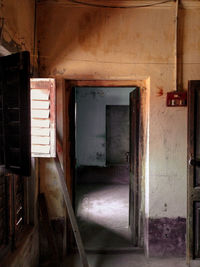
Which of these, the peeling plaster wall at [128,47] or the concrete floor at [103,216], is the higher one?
the peeling plaster wall at [128,47]

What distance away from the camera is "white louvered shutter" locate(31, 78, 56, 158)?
237 cm

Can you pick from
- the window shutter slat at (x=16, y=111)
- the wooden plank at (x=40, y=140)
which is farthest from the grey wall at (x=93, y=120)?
the window shutter slat at (x=16, y=111)

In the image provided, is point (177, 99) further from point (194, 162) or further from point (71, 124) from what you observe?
point (71, 124)

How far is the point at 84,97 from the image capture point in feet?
22.6

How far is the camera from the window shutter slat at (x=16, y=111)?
1774mm

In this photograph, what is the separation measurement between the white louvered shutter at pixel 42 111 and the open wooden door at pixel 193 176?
1609 millimetres

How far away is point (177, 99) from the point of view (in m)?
2.80

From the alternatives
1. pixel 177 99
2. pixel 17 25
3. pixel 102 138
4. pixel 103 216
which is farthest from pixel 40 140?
pixel 102 138

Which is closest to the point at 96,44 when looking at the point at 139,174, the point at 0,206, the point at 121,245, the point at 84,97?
the point at 139,174

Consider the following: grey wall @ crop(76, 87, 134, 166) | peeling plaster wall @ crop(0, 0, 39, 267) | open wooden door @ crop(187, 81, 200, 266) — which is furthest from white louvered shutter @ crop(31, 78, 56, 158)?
grey wall @ crop(76, 87, 134, 166)

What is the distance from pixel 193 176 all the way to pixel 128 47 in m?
1.78

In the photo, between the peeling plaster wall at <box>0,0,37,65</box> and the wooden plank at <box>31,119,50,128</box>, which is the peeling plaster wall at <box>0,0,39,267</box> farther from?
the wooden plank at <box>31,119,50,128</box>

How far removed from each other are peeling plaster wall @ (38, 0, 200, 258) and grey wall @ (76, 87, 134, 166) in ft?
12.8

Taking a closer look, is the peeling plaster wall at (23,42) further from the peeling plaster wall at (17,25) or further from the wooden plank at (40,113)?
the wooden plank at (40,113)
